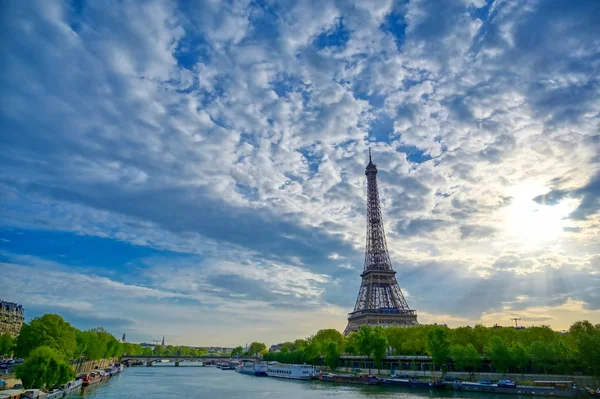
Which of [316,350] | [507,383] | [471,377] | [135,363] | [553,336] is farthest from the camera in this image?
[135,363]

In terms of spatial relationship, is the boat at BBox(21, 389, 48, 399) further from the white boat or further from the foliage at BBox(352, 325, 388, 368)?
the white boat

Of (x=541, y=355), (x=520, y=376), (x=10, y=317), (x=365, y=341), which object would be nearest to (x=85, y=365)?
(x=10, y=317)

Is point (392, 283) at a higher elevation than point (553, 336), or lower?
higher

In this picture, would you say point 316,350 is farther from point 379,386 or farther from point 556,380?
point 556,380

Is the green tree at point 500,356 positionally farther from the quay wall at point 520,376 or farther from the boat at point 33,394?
the boat at point 33,394

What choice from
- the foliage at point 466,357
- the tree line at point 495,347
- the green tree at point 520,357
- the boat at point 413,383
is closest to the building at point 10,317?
the tree line at point 495,347

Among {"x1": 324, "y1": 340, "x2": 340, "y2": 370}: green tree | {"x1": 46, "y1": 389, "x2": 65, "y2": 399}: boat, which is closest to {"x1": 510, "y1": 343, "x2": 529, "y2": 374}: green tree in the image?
{"x1": 324, "y1": 340, "x2": 340, "y2": 370}: green tree

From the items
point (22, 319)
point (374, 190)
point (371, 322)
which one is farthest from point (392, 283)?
point (22, 319)

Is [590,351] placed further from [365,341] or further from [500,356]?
[365,341]
